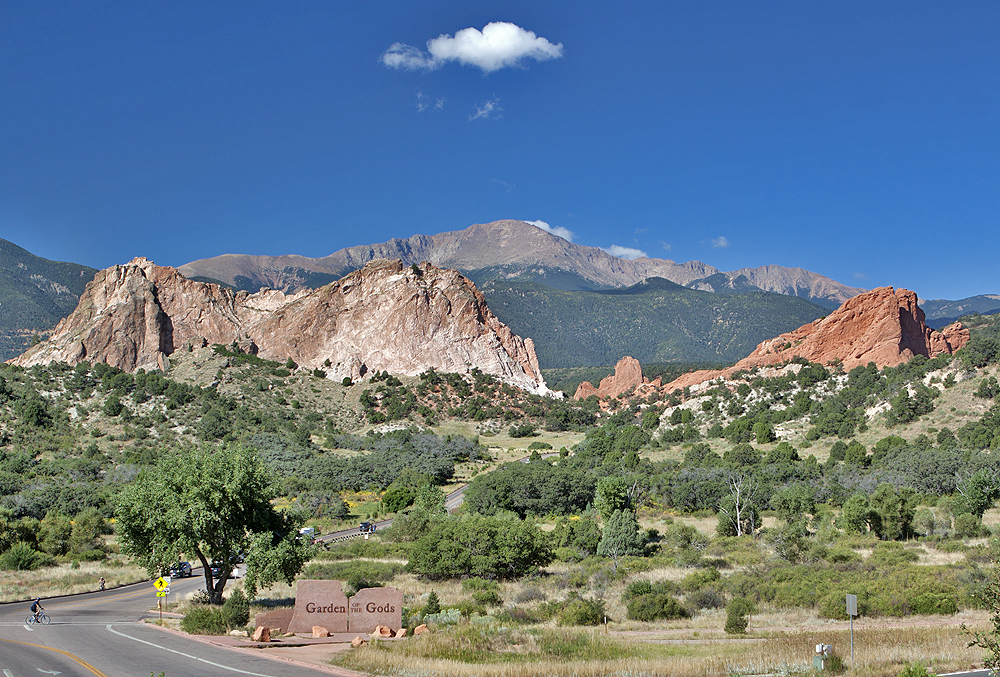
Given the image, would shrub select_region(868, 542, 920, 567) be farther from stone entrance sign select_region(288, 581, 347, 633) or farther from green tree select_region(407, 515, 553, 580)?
stone entrance sign select_region(288, 581, 347, 633)

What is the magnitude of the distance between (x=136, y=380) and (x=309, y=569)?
64295 millimetres

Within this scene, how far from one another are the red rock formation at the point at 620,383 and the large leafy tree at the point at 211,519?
95868mm

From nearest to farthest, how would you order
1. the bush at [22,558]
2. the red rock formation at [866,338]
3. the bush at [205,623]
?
the bush at [205,623] < the bush at [22,558] < the red rock formation at [866,338]

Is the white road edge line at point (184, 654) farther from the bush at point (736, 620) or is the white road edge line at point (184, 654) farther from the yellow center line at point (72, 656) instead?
the bush at point (736, 620)

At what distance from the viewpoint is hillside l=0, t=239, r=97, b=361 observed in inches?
6235

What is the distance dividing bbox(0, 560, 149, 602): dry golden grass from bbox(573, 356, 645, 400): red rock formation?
89414 millimetres

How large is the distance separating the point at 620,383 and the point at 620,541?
89143 millimetres

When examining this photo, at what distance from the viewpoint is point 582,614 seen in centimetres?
1975

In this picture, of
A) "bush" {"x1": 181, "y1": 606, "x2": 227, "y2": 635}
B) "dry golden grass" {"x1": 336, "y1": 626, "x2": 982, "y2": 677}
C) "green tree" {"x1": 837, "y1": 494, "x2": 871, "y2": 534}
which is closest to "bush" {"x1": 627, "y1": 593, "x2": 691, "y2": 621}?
"dry golden grass" {"x1": 336, "y1": 626, "x2": 982, "y2": 677}

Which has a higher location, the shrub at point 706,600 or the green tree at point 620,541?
the green tree at point 620,541

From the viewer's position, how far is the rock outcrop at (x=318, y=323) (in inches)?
3942

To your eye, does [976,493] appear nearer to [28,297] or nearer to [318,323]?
[318,323]

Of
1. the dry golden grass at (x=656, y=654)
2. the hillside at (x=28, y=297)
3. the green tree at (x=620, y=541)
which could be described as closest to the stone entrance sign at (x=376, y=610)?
the dry golden grass at (x=656, y=654)

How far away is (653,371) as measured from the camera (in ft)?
487
